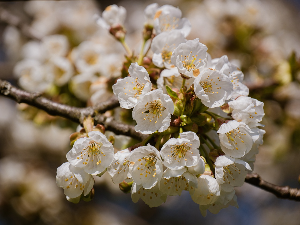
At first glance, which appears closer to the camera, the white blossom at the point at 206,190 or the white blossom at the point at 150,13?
the white blossom at the point at 206,190

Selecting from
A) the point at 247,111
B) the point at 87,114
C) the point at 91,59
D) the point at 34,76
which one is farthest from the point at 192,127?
the point at 34,76

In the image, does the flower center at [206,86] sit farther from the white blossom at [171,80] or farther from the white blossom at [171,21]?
the white blossom at [171,21]

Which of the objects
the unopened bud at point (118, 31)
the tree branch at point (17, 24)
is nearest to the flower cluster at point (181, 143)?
the unopened bud at point (118, 31)

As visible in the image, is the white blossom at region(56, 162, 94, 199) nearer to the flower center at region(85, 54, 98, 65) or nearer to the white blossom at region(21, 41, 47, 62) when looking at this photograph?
the flower center at region(85, 54, 98, 65)

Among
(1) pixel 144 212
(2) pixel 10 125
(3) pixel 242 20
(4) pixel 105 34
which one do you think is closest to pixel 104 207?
(1) pixel 144 212

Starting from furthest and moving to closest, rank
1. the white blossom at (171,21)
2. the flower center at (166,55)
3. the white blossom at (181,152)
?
the white blossom at (171,21), the flower center at (166,55), the white blossom at (181,152)

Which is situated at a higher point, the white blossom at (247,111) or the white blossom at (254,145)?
the white blossom at (247,111)

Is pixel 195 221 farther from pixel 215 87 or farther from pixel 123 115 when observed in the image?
pixel 215 87
